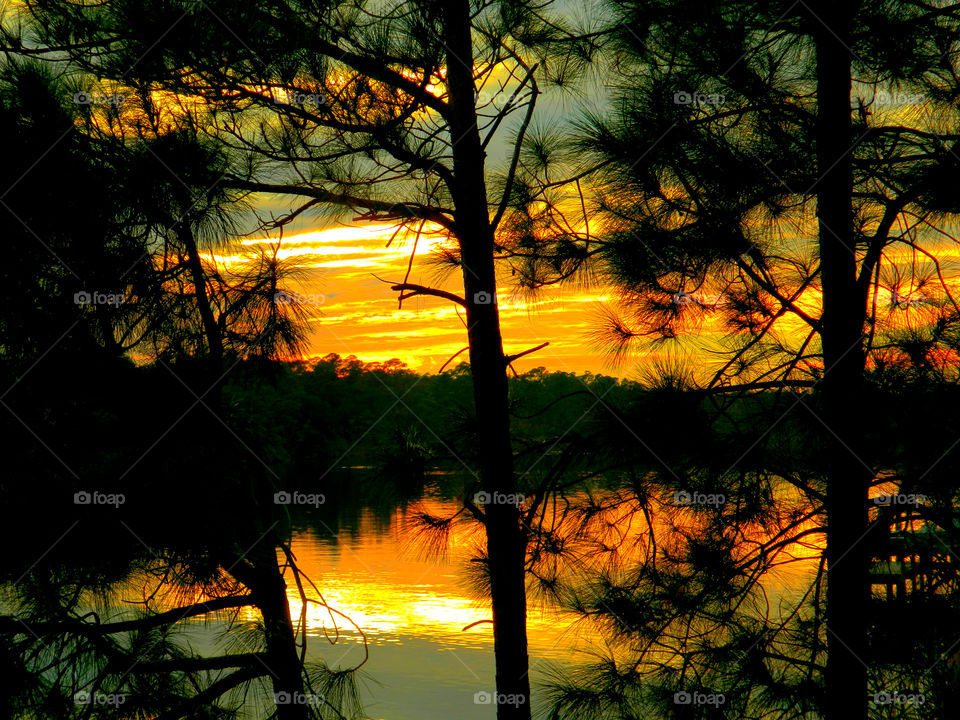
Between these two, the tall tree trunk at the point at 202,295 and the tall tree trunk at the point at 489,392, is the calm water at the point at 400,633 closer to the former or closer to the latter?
the tall tree trunk at the point at 489,392

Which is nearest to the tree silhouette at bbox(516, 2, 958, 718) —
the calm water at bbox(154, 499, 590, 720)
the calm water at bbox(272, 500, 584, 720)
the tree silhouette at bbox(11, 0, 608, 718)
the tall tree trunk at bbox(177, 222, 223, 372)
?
the tree silhouette at bbox(11, 0, 608, 718)

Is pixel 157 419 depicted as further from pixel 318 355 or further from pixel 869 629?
pixel 869 629

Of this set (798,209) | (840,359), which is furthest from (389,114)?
(840,359)

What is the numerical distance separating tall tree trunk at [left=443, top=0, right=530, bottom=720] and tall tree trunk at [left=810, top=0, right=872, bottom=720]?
0.90m

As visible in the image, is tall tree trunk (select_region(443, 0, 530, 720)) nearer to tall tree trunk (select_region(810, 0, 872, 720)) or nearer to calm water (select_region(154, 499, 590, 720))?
tall tree trunk (select_region(810, 0, 872, 720))

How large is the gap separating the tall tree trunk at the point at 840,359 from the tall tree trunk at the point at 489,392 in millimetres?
905

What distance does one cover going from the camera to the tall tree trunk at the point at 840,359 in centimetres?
201

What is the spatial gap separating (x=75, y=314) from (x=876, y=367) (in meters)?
2.31

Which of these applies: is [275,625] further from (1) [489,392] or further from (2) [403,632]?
(2) [403,632]

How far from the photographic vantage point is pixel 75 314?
7.55 feet

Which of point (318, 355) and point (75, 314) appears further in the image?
point (318, 355)

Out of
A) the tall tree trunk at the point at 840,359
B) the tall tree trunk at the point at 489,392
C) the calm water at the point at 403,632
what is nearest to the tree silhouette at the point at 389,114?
the tall tree trunk at the point at 489,392

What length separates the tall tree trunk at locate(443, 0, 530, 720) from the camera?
7.98ft

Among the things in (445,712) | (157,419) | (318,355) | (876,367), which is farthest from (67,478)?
(445,712)
